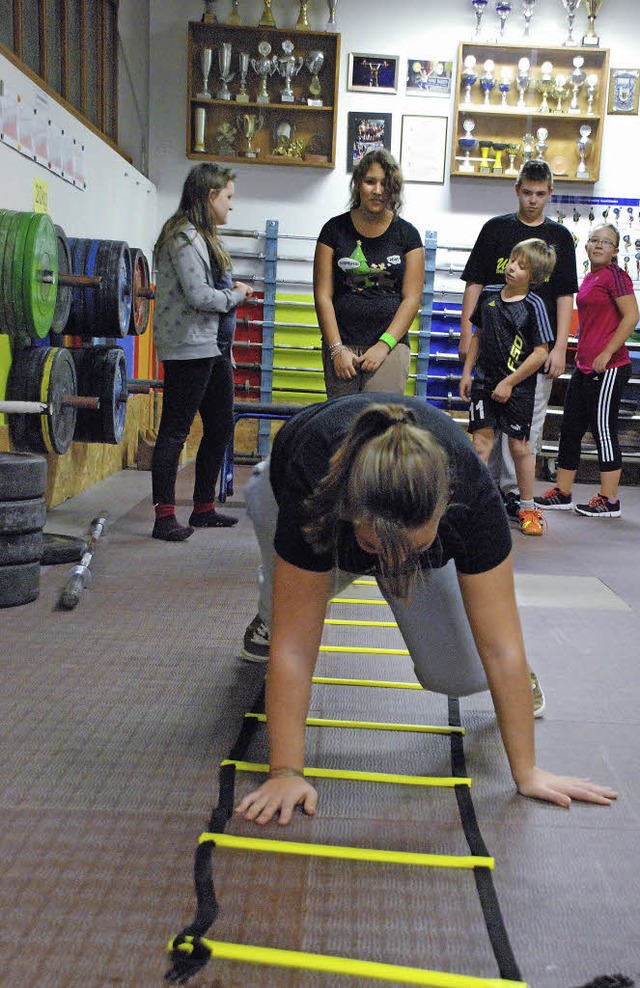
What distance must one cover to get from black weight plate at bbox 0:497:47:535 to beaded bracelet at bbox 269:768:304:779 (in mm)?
1431

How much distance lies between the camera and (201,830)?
154 centimetres

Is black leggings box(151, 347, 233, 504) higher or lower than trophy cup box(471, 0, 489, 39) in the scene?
lower

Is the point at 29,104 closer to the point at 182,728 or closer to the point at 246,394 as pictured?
the point at 182,728

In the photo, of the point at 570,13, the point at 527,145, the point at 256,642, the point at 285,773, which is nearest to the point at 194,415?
the point at 256,642

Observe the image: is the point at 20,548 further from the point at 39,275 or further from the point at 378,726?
the point at 378,726

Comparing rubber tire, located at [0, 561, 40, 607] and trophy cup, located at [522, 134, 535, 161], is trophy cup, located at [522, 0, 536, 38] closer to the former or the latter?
trophy cup, located at [522, 134, 535, 161]

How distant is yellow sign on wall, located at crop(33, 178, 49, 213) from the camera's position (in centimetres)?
402

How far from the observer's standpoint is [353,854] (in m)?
1.45

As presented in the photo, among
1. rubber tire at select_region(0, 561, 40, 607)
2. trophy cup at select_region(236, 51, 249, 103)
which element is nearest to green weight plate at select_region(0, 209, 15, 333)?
rubber tire at select_region(0, 561, 40, 607)

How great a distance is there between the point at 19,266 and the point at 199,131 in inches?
155

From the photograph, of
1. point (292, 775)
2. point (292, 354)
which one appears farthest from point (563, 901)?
point (292, 354)

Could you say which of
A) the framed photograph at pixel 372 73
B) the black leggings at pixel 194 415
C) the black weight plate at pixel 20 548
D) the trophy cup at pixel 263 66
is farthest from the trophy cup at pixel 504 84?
the black weight plate at pixel 20 548

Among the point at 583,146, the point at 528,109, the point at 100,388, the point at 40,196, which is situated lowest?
the point at 100,388

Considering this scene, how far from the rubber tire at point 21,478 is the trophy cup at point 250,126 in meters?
4.58
